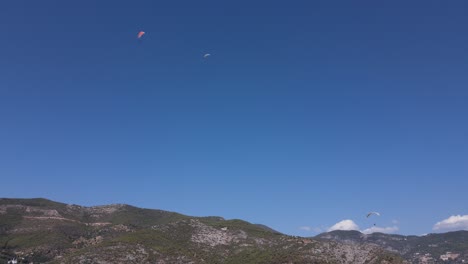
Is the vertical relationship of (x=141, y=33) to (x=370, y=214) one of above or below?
above

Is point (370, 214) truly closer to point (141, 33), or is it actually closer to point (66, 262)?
point (141, 33)

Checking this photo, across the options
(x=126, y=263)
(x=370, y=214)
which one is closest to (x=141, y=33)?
(x=370, y=214)

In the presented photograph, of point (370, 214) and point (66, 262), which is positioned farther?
point (66, 262)

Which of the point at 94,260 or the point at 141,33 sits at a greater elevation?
the point at 141,33

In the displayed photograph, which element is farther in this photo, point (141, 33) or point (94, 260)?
point (94, 260)

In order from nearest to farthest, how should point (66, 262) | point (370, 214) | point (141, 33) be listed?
point (141, 33) → point (370, 214) → point (66, 262)

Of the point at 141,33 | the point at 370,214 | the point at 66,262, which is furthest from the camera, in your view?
the point at 66,262

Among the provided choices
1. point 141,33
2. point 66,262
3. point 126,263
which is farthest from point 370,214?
point 66,262

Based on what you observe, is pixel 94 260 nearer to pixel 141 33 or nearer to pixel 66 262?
pixel 66 262

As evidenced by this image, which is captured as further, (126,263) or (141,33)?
(126,263)
